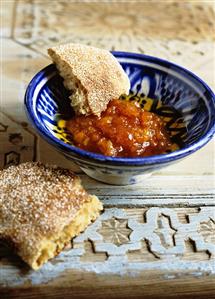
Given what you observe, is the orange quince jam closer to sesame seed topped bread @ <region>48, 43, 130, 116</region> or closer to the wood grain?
sesame seed topped bread @ <region>48, 43, 130, 116</region>

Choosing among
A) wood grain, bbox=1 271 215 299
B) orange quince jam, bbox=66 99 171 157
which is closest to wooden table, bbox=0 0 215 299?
wood grain, bbox=1 271 215 299

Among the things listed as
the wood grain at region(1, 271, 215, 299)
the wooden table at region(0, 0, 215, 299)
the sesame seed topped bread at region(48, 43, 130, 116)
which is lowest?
the wood grain at region(1, 271, 215, 299)

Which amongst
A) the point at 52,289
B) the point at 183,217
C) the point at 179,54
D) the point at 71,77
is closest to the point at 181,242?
the point at 183,217

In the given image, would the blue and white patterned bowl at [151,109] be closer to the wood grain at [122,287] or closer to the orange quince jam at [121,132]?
the orange quince jam at [121,132]

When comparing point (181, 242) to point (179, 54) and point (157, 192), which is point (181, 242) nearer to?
point (157, 192)

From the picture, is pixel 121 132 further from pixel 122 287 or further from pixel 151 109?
pixel 122 287

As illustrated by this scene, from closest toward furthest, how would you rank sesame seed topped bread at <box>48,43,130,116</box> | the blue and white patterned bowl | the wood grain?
the wood grain < the blue and white patterned bowl < sesame seed topped bread at <box>48,43,130,116</box>
